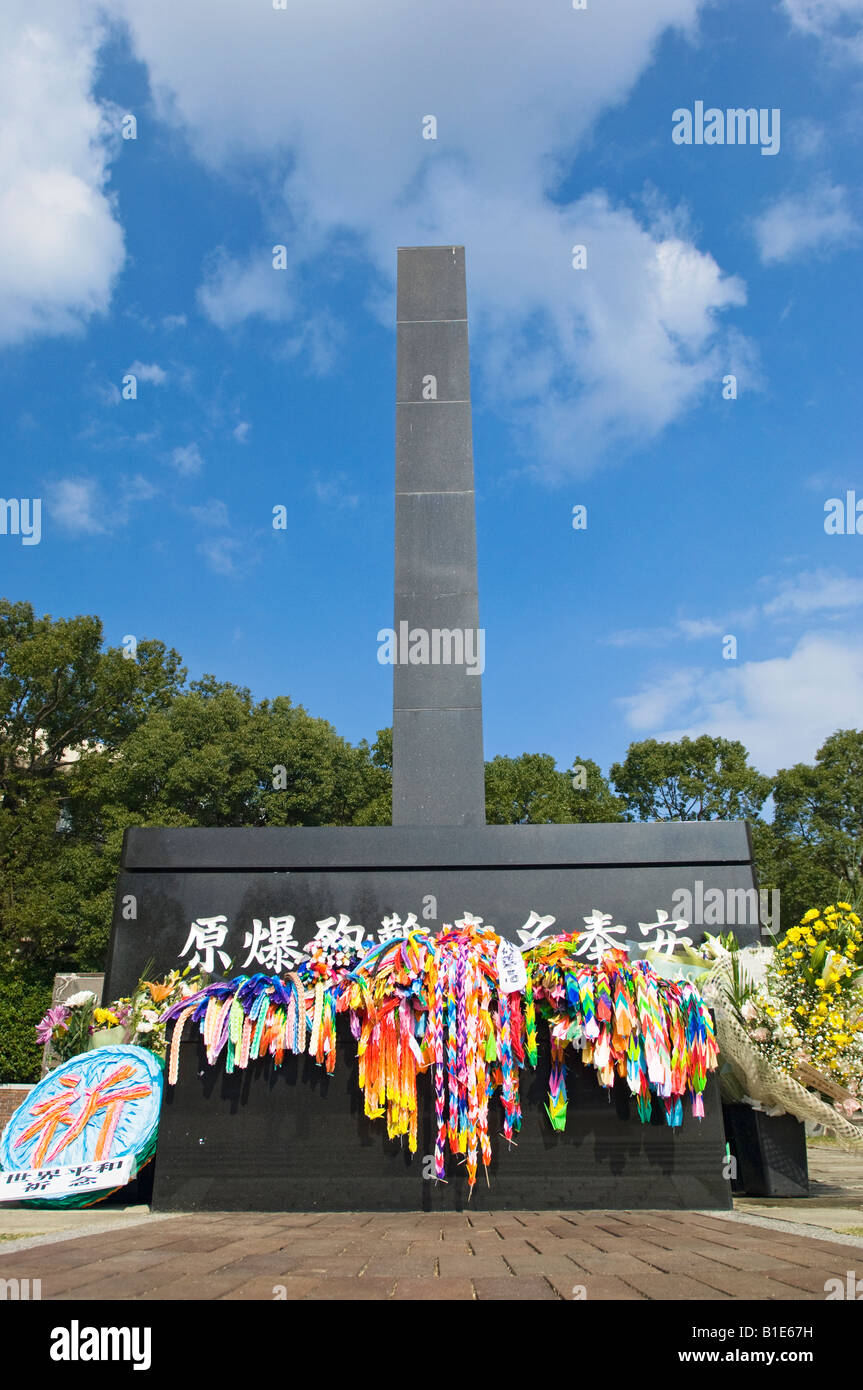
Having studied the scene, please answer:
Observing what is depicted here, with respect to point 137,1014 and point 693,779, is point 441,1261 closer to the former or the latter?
point 137,1014

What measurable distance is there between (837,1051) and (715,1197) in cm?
102

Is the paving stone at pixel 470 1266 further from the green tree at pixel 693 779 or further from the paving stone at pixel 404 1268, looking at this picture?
the green tree at pixel 693 779

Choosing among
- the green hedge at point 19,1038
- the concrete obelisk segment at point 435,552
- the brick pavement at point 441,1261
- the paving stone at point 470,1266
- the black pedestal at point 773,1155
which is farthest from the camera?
the green hedge at point 19,1038

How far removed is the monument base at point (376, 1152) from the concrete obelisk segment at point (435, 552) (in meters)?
3.84

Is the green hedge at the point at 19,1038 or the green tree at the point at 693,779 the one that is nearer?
the green hedge at the point at 19,1038

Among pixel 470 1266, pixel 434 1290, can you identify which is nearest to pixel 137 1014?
pixel 470 1266

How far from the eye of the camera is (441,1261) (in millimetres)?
3199

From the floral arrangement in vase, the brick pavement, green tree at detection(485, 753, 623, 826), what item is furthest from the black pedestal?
green tree at detection(485, 753, 623, 826)

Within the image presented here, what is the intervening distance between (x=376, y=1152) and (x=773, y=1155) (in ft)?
7.67

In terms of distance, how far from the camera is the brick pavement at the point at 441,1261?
270cm

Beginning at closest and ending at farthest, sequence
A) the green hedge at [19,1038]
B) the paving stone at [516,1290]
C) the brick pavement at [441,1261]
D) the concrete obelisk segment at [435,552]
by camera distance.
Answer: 1. the paving stone at [516,1290]
2. the brick pavement at [441,1261]
3. the concrete obelisk segment at [435,552]
4. the green hedge at [19,1038]

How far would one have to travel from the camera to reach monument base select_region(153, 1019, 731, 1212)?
4.70m

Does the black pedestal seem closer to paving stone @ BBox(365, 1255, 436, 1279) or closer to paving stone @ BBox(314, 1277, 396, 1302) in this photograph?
paving stone @ BBox(365, 1255, 436, 1279)

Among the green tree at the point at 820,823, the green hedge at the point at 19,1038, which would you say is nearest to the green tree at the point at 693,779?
the green tree at the point at 820,823
